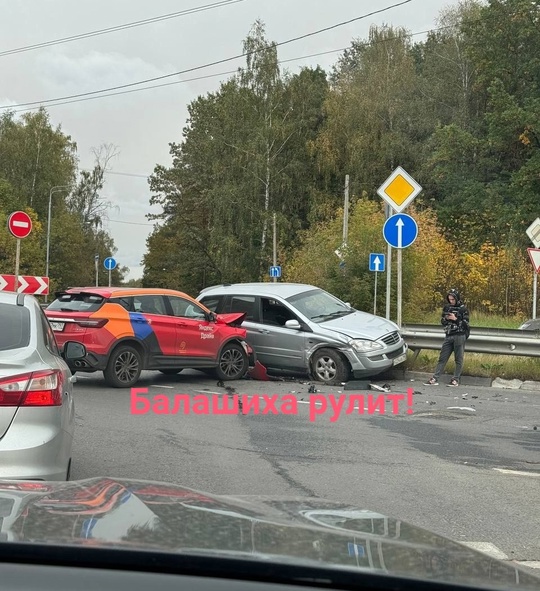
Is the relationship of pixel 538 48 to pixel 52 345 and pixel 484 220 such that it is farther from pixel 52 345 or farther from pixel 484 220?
pixel 52 345

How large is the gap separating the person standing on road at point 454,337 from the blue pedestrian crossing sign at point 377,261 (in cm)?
546

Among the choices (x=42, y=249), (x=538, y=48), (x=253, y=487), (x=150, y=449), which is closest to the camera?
(x=253, y=487)

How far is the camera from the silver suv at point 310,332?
14.0 m

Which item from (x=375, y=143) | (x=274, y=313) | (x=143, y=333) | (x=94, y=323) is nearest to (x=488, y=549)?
(x=94, y=323)

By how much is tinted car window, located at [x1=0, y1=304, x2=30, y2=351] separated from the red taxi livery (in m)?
7.05

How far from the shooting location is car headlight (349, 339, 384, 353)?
13.9 metres

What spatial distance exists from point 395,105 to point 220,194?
43.0 ft

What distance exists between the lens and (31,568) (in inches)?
71.6

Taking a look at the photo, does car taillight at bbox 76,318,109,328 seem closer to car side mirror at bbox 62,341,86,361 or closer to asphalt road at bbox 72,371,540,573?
asphalt road at bbox 72,371,540,573

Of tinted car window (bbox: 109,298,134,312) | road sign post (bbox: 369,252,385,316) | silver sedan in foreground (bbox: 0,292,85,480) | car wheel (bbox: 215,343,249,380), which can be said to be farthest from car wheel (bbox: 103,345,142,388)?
road sign post (bbox: 369,252,385,316)

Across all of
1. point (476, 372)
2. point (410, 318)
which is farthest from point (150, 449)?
point (410, 318)

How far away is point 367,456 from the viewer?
8133mm

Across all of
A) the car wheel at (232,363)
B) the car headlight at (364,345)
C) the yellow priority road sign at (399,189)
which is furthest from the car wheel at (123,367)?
the yellow priority road sign at (399,189)
